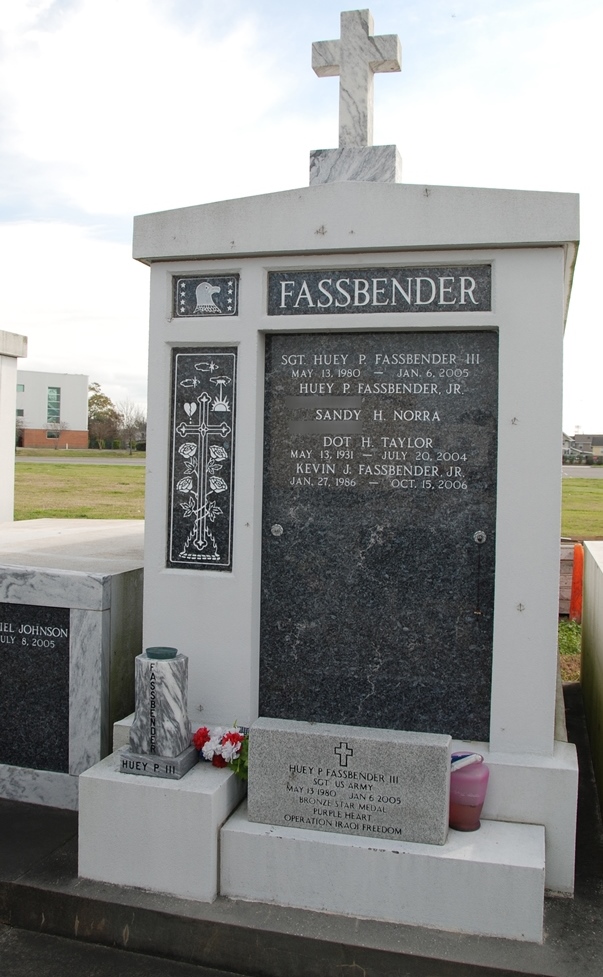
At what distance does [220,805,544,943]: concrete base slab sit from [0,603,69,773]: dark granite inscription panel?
1.29 meters

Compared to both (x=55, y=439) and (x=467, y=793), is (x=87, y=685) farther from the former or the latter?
(x=55, y=439)

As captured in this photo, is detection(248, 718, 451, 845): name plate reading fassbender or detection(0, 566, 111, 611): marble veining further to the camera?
detection(0, 566, 111, 611): marble veining

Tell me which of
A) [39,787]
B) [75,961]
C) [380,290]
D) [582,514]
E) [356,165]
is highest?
[356,165]

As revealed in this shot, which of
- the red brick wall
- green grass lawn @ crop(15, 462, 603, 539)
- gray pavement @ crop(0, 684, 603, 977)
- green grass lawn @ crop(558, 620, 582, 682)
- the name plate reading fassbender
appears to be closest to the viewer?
gray pavement @ crop(0, 684, 603, 977)

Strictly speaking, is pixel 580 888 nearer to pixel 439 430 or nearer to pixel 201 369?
pixel 439 430

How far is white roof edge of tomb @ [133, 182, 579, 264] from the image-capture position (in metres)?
3.58

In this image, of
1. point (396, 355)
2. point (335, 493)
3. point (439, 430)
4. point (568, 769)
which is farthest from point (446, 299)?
point (568, 769)

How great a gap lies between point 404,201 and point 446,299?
0.48m

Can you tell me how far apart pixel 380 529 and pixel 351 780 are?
1135mm

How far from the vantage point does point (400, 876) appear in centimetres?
321

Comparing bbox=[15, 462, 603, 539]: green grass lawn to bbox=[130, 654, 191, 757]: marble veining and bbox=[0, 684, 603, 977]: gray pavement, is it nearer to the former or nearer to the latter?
bbox=[130, 654, 191, 757]: marble veining

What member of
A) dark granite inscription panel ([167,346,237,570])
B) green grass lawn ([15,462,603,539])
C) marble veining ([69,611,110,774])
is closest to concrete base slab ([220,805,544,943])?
marble veining ([69,611,110,774])

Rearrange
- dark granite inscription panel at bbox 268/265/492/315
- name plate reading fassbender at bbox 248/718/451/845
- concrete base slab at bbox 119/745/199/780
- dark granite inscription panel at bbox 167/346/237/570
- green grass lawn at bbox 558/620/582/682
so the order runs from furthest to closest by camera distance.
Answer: green grass lawn at bbox 558/620/582/682 < dark granite inscription panel at bbox 167/346/237/570 < dark granite inscription panel at bbox 268/265/492/315 < concrete base slab at bbox 119/745/199/780 < name plate reading fassbender at bbox 248/718/451/845

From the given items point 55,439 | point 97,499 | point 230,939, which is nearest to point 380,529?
point 230,939
